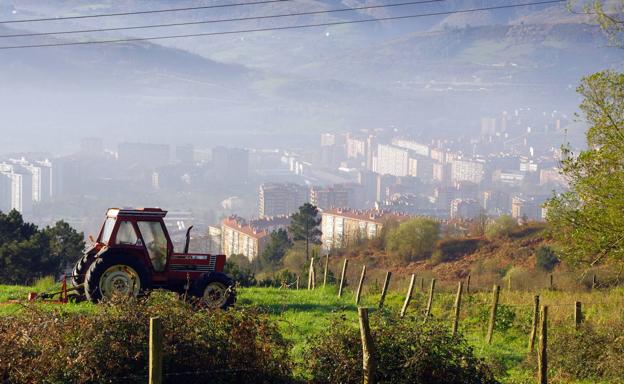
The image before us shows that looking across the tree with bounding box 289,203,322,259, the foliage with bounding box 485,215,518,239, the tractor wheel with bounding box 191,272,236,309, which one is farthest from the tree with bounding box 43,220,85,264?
the foliage with bounding box 485,215,518,239

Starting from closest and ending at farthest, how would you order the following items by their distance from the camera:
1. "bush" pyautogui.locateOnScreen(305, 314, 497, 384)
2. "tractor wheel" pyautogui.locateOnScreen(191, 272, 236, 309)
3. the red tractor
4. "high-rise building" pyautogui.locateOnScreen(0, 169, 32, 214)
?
"bush" pyautogui.locateOnScreen(305, 314, 497, 384) → the red tractor → "tractor wheel" pyautogui.locateOnScreen(191, 272, 236, 309) → "high-rise building" pyautogui.locateOnScreen(0, 169, 32, 214)

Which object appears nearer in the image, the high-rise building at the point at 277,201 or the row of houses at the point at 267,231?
the row of houses at the point at 267,231

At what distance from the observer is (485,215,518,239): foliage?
48.5m

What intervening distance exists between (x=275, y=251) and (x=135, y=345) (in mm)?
43409

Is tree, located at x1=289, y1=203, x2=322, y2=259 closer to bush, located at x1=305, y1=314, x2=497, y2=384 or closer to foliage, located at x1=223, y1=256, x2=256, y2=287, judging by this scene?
foliage, located at x1=223, y1=256, x2=256, y2=287

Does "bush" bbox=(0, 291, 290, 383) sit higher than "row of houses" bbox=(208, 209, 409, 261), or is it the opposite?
"bush" bbox=(0, 291, 290, 383)

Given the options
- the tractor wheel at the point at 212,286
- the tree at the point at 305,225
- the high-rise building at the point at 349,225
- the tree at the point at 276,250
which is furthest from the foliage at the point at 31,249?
the high-rise building at the point at 349,225

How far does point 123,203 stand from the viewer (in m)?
161

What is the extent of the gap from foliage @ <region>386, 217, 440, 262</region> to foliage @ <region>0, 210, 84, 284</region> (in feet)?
65.9

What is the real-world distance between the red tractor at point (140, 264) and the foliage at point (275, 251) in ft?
105

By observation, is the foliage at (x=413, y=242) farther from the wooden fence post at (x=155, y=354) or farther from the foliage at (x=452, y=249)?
the wooden fence post at (x=155, y=354)

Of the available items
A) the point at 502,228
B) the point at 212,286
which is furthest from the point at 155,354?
the point at 502,228

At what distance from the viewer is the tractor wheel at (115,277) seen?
13867 millimetres

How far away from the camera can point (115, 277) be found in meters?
14.0
